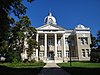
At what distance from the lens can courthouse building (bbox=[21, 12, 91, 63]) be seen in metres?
53.0

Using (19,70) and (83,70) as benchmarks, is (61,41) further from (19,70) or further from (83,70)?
(19,70)

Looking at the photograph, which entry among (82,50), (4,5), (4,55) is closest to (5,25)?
(4,5)

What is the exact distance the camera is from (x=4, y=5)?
12.7 m

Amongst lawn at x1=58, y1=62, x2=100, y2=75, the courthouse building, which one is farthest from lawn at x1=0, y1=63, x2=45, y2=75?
the courthouse building

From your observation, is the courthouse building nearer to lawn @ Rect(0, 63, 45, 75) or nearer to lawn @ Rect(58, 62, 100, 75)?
lawn @ Rect(0, 63, 45, 75)

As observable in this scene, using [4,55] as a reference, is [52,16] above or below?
above

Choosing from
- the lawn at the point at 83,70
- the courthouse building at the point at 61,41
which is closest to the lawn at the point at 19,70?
the lawn at the point at 83,70

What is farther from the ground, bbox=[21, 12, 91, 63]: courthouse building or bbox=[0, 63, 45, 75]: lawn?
bbox=[21, 12, 91, 63]: courthouse building

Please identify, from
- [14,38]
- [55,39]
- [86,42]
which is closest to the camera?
[14,38]

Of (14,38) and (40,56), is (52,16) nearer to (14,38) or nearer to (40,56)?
(40,56)

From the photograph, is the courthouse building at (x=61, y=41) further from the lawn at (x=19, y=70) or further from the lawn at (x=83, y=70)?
Answer: the lawn at (x=83, y=70)

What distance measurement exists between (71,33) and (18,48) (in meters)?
20.6

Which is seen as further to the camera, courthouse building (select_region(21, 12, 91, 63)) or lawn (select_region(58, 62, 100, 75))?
courthouse building (select_region(21, 12, 91, 63))

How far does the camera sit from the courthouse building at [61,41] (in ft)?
174
